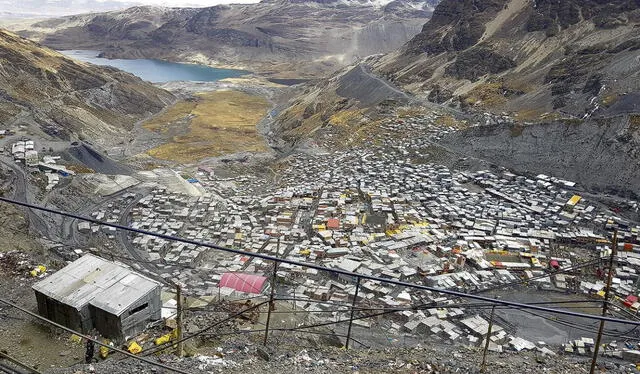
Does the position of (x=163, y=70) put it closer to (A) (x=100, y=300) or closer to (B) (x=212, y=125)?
(B) (x=212, y=125)

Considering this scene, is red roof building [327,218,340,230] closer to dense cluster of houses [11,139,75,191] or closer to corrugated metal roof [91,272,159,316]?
corrugated metal roof [91,272,159,316]

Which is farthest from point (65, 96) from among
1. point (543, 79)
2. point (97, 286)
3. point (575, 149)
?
point (575, 149)

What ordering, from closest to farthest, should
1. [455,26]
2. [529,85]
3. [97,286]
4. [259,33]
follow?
[97,286], [529,85], [455,26], [259,33]

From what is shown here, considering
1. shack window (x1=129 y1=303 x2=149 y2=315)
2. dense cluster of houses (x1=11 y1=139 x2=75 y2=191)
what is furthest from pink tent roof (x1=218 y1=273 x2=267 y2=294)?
dense cluster of houses (x1=11 y1=139 x2=75 y2=191)

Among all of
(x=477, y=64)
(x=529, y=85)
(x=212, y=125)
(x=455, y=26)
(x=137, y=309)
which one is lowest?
(x=212, y=125)

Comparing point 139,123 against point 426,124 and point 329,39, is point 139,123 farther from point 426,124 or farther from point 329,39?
point 329,39

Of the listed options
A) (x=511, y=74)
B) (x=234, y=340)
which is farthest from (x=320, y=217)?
(x=511, y=74)
